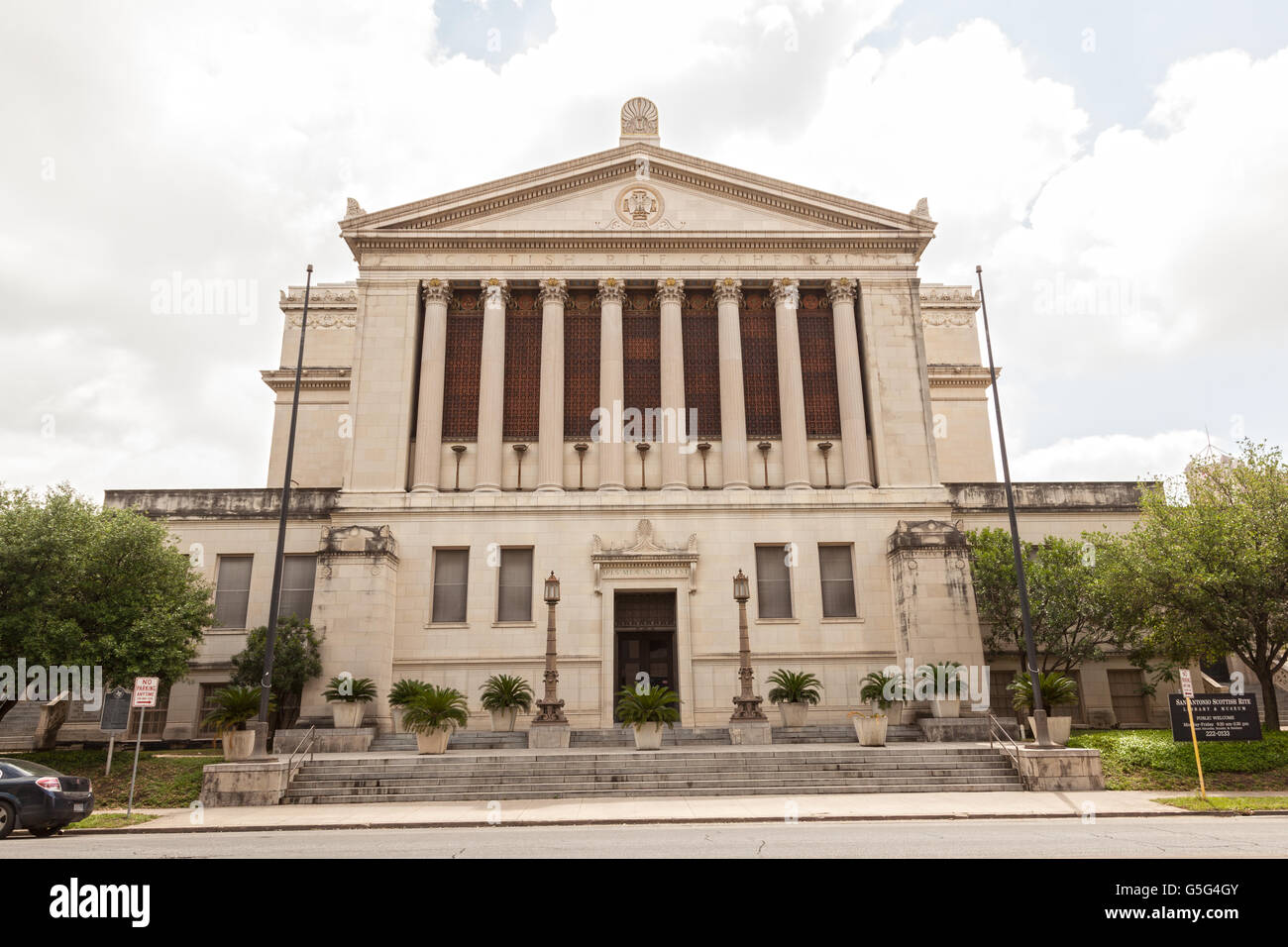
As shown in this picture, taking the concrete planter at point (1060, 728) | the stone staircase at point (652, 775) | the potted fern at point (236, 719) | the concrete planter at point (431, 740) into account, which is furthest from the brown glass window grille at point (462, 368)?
the concrete planter at point (1060, 728)

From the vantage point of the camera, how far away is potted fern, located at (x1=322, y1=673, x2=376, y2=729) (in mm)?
28547

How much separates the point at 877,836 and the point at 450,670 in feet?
69.5

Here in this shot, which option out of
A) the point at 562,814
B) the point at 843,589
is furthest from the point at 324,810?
the point at 843,589

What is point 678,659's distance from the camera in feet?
105

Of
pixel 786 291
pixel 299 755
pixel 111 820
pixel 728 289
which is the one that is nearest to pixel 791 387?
pixel 786 291

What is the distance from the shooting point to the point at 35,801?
15.9m

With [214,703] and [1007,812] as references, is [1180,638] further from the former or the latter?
[214,703]

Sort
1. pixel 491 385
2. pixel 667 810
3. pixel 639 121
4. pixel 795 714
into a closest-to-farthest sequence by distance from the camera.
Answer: pixel 667 810 < pixel 795 714 < pixel 491 385 < pixel 639 121

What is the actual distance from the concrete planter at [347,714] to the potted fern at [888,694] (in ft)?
57.8

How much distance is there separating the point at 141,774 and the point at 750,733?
700 inches

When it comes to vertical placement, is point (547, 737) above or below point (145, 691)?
below

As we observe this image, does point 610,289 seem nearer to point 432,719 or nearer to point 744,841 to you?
point 432,719

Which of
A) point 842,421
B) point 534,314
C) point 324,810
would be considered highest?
point 534,314

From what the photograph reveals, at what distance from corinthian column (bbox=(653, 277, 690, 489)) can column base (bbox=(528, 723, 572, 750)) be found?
11.0m
